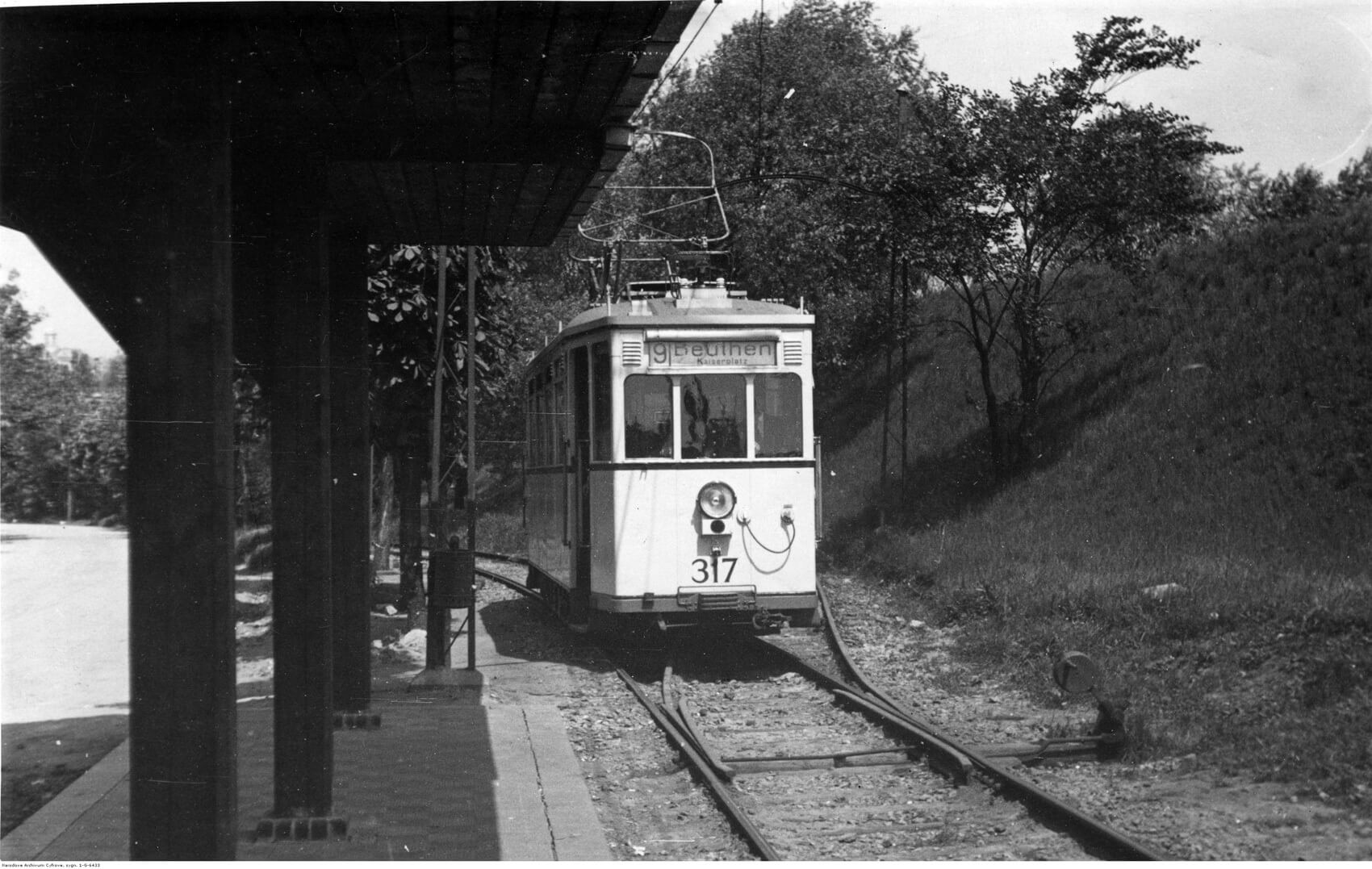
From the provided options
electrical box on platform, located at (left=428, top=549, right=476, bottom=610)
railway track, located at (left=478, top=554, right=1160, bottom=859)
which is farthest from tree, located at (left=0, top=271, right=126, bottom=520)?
railway track, located at (left=478, top=554, right=1160, bottom=859)

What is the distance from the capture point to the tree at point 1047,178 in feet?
57.4

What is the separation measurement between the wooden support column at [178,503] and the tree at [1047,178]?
1448 centimetres

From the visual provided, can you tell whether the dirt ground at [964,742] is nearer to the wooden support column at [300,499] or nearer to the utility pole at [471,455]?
the utility pole at [471,455]

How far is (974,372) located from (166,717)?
20.7 meters

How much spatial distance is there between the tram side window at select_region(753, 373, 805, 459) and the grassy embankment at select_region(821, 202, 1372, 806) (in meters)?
2.60

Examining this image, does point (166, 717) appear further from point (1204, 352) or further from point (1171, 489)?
point (1204, 352)

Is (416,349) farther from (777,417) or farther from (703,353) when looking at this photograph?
(777,417)

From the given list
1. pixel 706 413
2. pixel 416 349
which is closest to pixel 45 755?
pixel 706 413

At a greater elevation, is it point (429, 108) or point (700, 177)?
point (700, 177)

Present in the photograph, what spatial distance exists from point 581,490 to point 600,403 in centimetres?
99

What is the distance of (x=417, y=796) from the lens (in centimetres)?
768

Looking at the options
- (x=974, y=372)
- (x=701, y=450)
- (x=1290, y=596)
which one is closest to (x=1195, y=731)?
(x=1290, y=596)

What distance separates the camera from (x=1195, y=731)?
27.8ft

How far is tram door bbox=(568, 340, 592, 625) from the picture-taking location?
13.1 metres
